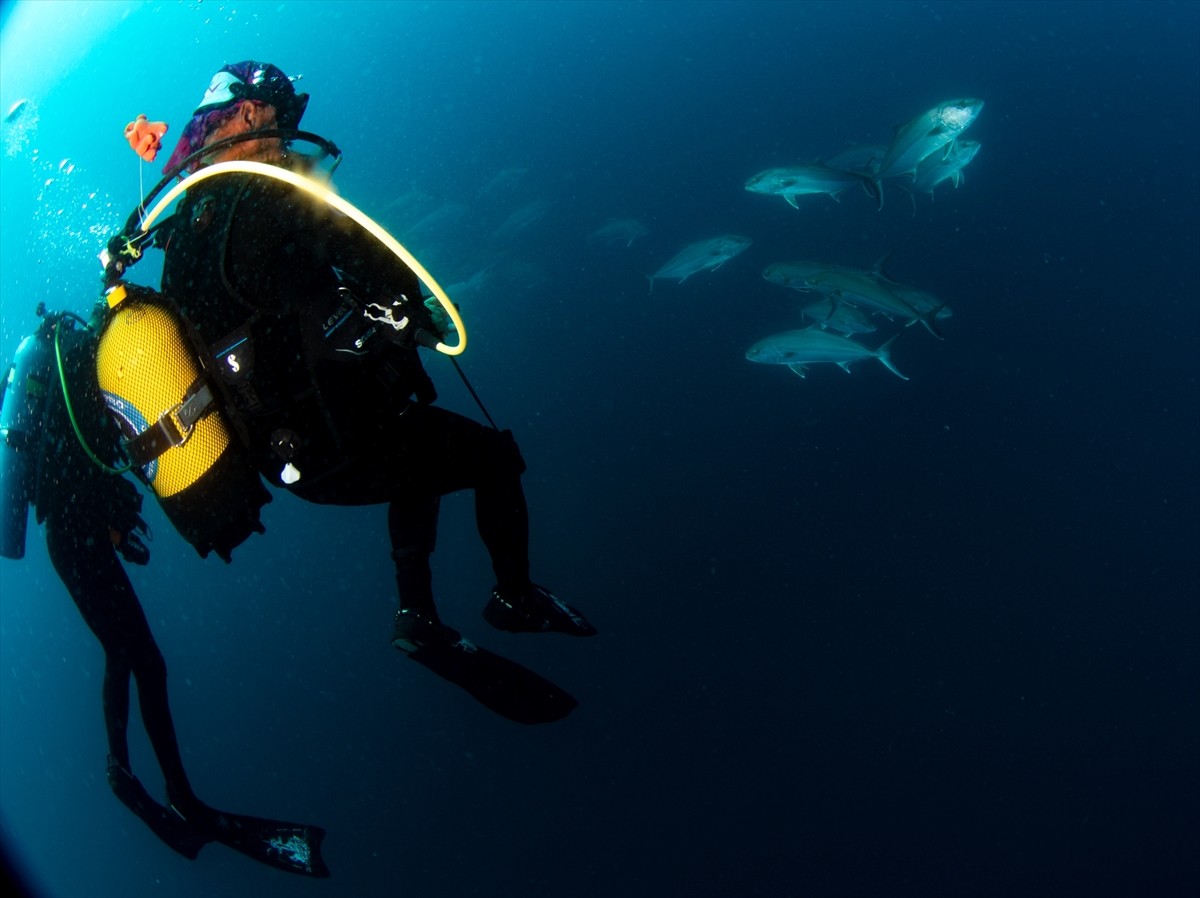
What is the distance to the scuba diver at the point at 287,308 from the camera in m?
2.21

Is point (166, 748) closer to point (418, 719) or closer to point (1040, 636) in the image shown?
point (418, 719)

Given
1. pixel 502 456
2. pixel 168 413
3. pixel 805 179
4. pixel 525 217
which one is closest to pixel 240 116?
pixel 168 413

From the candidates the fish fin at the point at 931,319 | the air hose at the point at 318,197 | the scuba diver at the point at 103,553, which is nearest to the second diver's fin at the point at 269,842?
the scuba diver at the point at 103,553

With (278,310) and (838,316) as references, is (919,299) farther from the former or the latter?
(278,310)

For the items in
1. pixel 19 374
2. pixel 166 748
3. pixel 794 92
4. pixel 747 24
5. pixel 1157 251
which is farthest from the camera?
pixel 747 24

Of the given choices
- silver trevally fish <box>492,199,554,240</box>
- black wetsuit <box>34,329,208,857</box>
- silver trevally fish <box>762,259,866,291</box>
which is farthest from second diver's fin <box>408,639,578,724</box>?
silver trevally fish <box>492,199,554,240</box>

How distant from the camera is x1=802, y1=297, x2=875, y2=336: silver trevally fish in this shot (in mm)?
6922

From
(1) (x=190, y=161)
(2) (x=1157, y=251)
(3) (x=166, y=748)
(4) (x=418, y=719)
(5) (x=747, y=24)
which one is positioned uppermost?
(5) (x=747, y=24)

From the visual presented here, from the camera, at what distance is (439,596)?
11898 millimetres

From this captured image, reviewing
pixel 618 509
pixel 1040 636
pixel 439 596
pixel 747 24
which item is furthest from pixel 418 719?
pixel 747 24

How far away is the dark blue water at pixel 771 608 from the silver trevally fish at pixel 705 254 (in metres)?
3.35

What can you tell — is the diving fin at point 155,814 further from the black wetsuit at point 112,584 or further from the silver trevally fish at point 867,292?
the silver trevally fish at point 867,292

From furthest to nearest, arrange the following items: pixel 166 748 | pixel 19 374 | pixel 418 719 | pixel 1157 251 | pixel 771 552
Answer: pixel 1157 251, pixel 418 719, pixel 771 552, pixel 166 748, pixel 19 374

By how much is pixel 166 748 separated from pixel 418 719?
26.9 ft
